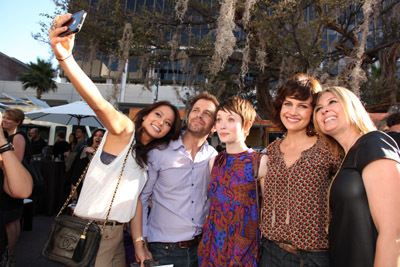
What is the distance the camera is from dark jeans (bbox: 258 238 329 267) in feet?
5.43

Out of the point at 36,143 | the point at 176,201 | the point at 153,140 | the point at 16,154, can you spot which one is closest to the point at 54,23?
the point at 153,140

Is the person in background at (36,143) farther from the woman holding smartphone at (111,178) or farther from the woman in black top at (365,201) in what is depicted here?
the woman in black top at (365,201)

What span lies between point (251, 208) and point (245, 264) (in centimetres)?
41

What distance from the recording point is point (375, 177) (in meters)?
1.35

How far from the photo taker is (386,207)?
1.30 meters

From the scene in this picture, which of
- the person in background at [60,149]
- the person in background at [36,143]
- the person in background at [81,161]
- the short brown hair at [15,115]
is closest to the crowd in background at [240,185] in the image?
the short brown hair at [15,115]

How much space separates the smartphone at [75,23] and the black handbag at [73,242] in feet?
4.13

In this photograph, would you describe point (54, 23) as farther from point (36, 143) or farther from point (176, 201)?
point (36, 143)

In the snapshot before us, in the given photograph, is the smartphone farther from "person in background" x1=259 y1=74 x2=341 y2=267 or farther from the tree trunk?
the tree trunk

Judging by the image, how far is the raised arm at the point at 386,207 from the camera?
127cm

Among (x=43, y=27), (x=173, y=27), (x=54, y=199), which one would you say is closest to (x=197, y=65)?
(x=173, y=27)

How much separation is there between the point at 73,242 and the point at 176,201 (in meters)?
0.84

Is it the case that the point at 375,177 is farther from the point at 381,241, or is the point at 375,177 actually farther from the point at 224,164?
the point at 224,164

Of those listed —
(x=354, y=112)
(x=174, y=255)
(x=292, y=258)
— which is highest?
(x=354, y=112)
